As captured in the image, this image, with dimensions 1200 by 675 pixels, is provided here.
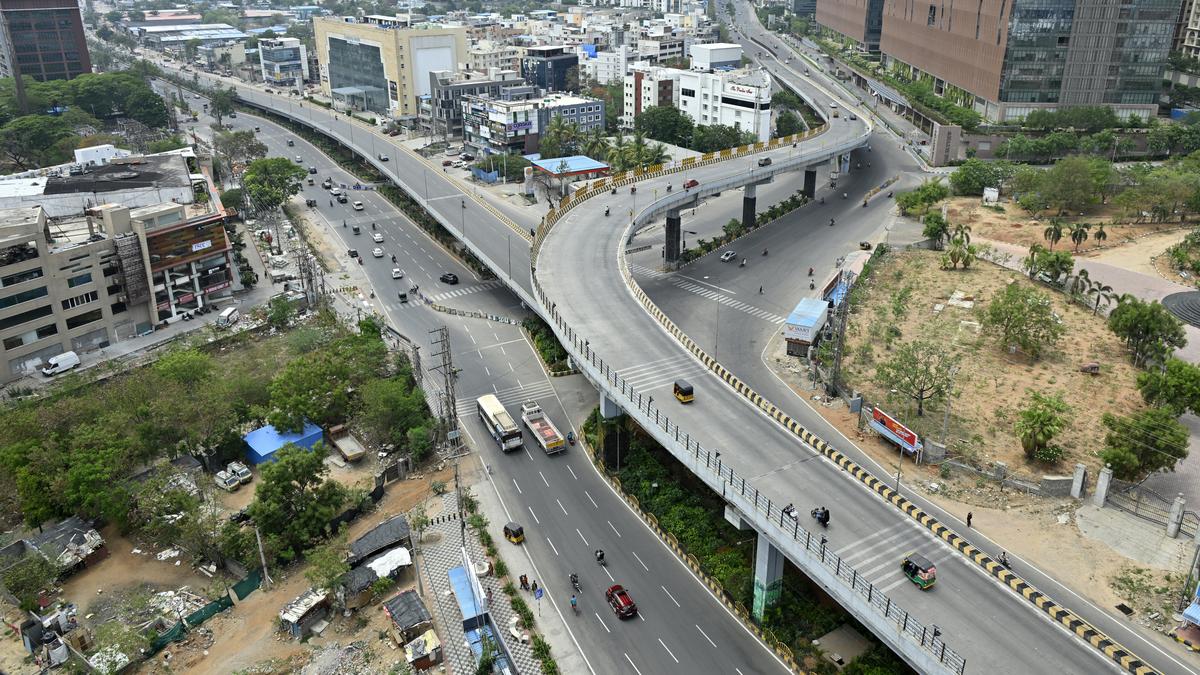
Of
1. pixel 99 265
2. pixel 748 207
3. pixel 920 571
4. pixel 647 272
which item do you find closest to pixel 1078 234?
pixel 748 207

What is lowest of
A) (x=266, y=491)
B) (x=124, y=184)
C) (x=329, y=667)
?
(x=329, y=667)

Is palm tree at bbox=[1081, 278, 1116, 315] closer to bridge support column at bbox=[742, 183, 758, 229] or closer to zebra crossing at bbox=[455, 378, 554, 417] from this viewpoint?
bridge support column at bbox=[742, 183, 758, 229]

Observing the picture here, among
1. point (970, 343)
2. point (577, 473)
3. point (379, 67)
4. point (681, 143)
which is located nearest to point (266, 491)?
point (577, 473)

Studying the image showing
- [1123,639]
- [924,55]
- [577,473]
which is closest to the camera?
[1123,639]

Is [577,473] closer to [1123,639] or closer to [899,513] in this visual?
[899,513]

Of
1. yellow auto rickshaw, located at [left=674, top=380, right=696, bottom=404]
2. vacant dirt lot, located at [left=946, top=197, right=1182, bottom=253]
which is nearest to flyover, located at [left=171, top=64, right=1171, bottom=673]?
yellow auto rickshaw, located at [left=674, top=380, right=696, bottom=404]

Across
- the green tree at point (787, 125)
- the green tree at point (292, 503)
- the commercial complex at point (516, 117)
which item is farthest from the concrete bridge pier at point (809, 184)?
the green tree at point (292, 503)
